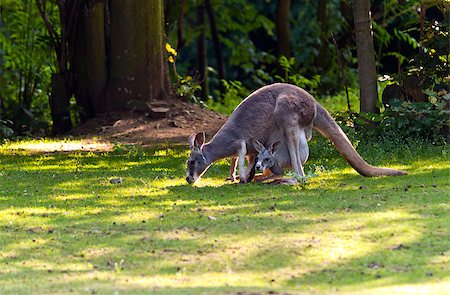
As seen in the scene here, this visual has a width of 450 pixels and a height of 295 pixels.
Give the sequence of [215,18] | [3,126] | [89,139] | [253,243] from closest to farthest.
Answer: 1. [253,243]
2. [89,139]
3. [3,126]
4. [215,18]

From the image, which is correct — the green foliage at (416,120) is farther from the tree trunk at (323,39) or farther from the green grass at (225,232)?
the tree trunk at (323,39)

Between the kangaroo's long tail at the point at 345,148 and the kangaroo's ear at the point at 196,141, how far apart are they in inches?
52.4

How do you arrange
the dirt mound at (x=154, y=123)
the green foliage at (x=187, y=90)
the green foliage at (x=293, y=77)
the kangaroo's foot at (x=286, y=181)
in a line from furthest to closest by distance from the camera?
the green foliage at (x=293, y=77) → the green foliage at (x=187, y=90) → the dirt mound at (x=154, y=123) → the kangaroo's foot at (x=286, y=181)

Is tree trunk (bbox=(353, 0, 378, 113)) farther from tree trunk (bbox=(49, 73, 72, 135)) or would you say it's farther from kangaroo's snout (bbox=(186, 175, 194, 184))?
tree trunk (bbox=(49, 73, 72, 135))

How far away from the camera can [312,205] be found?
9.82 meters

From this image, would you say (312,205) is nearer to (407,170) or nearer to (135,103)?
(407,170)

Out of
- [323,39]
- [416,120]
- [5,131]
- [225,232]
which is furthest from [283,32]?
[225,232]

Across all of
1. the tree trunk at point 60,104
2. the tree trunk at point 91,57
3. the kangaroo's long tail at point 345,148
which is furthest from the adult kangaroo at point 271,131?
the tree trunk at point 60,104

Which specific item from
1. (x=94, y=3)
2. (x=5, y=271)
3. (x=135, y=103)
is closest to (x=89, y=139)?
(x=135, y=103)

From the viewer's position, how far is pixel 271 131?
11.6m

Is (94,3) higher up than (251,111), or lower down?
higher up

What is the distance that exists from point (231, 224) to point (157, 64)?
800 cm

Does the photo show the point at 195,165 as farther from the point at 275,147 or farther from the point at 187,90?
the point at 187,90

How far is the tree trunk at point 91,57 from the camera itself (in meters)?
17.3
